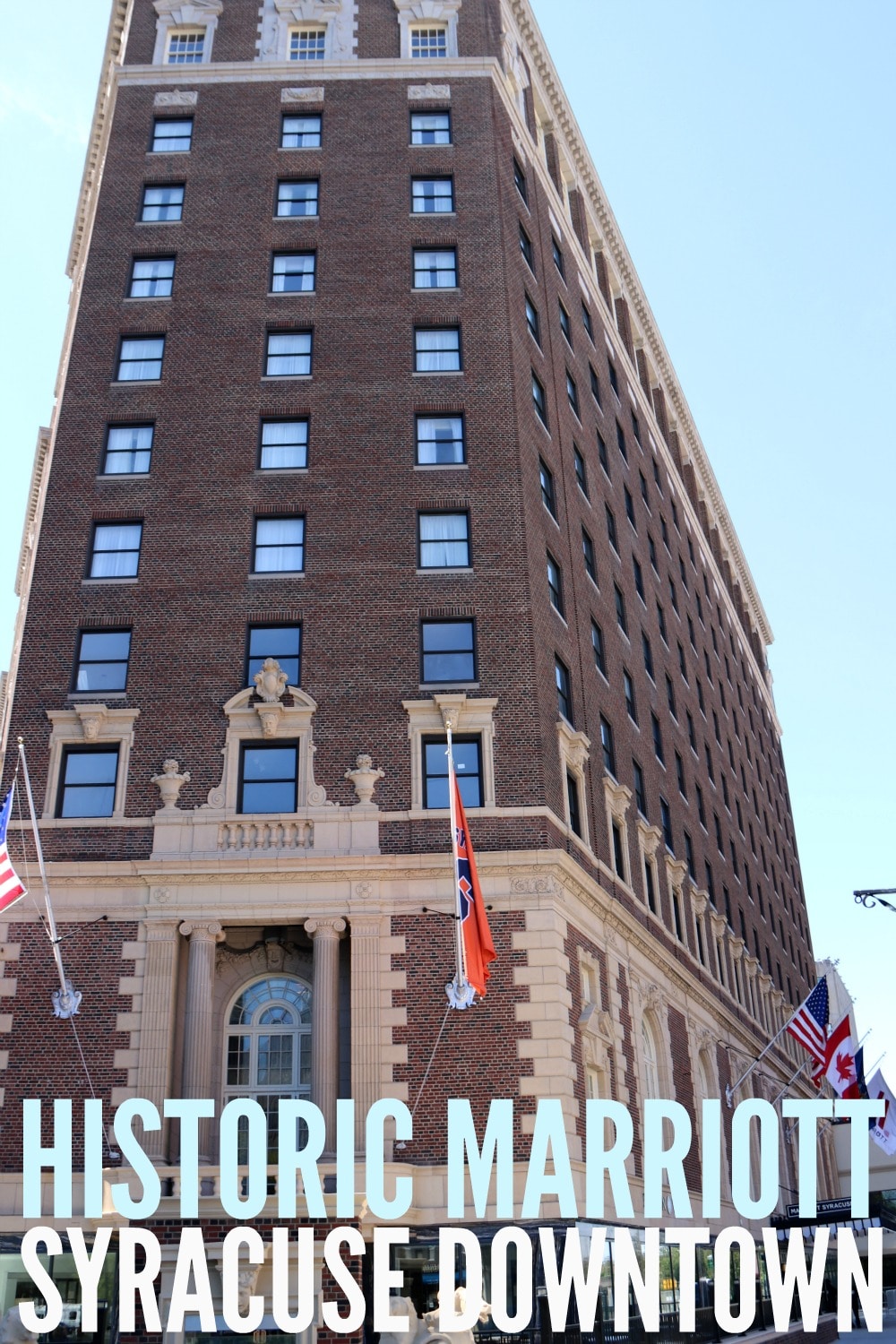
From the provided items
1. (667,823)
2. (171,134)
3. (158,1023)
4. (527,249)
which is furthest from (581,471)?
(158,1023)

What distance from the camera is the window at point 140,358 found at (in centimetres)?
3997

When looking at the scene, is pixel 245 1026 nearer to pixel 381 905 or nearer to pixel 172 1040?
pixel 172 1040

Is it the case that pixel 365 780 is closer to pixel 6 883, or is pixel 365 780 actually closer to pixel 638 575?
pixel 6 883

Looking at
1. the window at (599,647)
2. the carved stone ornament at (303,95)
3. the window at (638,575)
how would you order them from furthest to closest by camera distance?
1. the window at (638,575)
2. the carved stone ornament at (303,95)
3. the window at (599,647)

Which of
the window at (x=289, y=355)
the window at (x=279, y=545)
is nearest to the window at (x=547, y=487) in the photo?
the window at (x=289, y=355)

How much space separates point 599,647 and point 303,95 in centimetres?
2028

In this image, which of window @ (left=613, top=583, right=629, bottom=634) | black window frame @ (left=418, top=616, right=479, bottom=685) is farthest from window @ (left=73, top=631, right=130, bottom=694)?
window @ (left=613, top=583, right=629, bottom=634)

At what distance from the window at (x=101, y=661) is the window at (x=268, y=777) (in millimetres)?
4021

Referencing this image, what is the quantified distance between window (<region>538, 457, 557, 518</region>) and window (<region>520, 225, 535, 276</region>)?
7749 mm

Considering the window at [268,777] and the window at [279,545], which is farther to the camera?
the window at [279,545]

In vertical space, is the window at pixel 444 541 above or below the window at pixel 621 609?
below

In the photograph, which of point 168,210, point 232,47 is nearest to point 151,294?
point 168,210

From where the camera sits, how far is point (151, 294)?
41.4m

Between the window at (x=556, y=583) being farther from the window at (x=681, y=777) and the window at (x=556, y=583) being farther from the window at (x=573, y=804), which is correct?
the window at (x=681, y=777)
